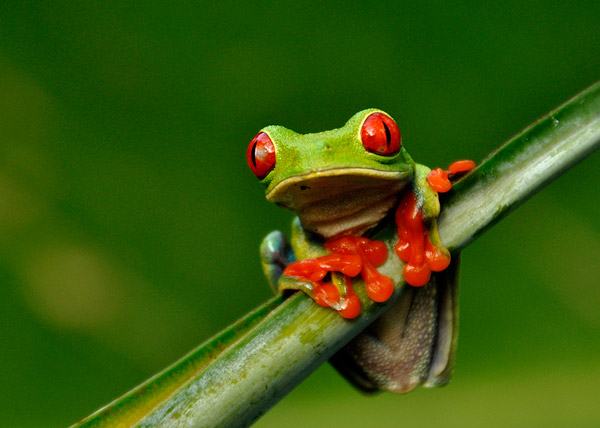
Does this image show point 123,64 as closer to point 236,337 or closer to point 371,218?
point 371,218

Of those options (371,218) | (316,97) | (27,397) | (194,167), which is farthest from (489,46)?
(27,397)

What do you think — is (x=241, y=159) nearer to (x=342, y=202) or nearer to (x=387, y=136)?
(x=342, y=202)

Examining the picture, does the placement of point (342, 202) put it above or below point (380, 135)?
below

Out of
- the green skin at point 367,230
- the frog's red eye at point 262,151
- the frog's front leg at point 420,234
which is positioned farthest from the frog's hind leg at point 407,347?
the frog's red eye at point 262,151

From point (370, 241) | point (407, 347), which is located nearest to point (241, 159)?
point (407, 347)

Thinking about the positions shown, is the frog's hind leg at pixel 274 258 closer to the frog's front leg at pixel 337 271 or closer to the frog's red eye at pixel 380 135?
the frog's front leg at pixel 337 271

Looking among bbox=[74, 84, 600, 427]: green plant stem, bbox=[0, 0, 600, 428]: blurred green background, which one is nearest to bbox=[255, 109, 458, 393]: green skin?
bbox=[74, 84, 600, 427]: green plant stem

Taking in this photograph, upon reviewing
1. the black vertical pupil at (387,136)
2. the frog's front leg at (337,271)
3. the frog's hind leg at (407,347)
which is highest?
the black vertical pupil at (387,136)

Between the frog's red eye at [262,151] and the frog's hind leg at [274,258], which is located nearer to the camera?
the frog's red eye at [262,151]
